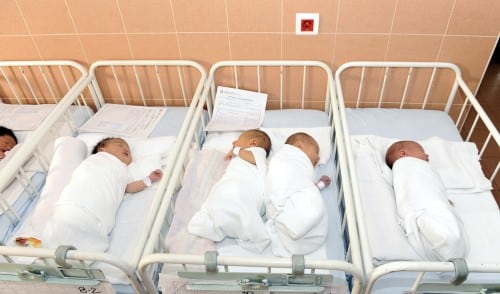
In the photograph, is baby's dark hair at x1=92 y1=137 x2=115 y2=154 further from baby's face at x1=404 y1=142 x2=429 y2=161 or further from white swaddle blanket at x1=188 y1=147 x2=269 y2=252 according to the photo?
baby's face at x1=404 y1=142 x2=429 y2=161

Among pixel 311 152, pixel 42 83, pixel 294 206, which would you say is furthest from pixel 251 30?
pixel 42 83

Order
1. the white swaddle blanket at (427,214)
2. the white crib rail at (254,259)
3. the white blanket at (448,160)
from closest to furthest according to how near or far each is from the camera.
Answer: the white crib rail at (254,259)
the white swaddle blanket at (427,214)
the white blanket at (448,160)

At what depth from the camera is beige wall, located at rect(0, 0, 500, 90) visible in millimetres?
1487

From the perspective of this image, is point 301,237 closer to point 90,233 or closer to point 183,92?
point 90,233

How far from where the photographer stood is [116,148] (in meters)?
1.52

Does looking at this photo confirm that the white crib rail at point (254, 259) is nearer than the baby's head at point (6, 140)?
Yes

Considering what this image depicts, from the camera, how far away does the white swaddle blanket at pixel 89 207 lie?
1.12m

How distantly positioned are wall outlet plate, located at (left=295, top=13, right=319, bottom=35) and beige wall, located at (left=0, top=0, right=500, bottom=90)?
0.9 inches

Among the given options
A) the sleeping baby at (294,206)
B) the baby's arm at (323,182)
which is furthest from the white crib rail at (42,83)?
the baby's arm at (323,182)

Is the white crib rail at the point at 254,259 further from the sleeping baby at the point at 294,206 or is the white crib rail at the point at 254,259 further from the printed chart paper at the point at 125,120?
the printed chart paper at the point at 125,120

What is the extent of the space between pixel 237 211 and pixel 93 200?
20.5 inches

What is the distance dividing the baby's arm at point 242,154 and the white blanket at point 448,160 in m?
0.46

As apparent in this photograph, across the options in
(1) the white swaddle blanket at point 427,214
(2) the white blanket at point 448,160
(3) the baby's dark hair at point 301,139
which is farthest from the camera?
(3) the baby's dark hair at point 301,139

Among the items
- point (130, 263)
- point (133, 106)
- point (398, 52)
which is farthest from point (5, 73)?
point (398, 52)
